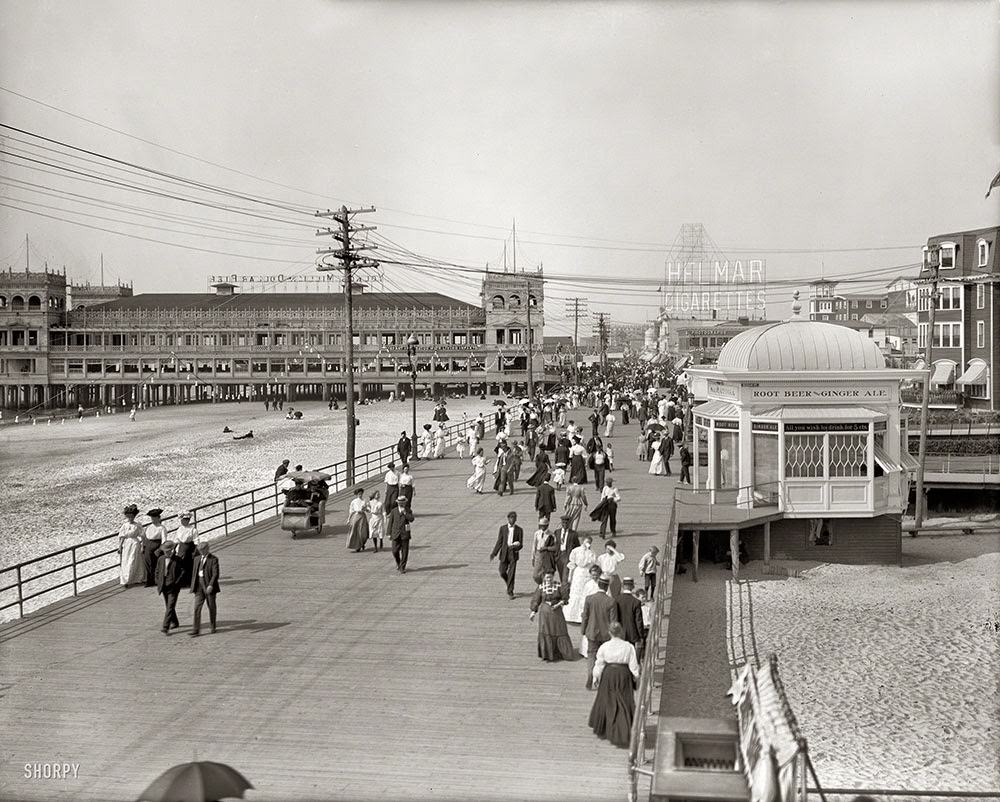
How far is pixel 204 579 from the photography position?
42.7ft

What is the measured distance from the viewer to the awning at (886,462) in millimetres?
21516

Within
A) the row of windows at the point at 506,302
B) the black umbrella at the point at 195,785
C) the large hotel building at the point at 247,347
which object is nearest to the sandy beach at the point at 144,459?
the black umbrella at the point at 195,785

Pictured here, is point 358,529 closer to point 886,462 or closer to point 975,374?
point 886,462

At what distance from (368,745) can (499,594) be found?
19.6ft

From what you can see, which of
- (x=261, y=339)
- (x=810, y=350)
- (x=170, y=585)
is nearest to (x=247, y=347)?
(x=261, y=339)

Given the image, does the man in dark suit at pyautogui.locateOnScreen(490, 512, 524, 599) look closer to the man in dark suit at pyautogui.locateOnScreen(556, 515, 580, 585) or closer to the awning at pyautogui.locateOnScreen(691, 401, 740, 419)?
the man in dark suit at pyautogui.locateOnScreen(556, 515, 580, 585)

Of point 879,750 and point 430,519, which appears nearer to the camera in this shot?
point 879,750

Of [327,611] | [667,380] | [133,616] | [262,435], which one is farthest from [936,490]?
[667,380]

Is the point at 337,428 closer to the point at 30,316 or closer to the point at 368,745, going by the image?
the point at 368,745

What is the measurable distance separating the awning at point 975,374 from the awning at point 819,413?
3009cm

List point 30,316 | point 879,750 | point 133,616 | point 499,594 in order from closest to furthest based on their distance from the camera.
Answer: point 879,750 < point 133,616 < point 499,594 < point 30,316

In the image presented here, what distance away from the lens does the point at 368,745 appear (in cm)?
969

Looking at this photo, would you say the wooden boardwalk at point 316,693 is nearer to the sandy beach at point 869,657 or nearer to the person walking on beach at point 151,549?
the person walking on beach at point 151,549

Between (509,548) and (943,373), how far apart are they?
42450 mm
